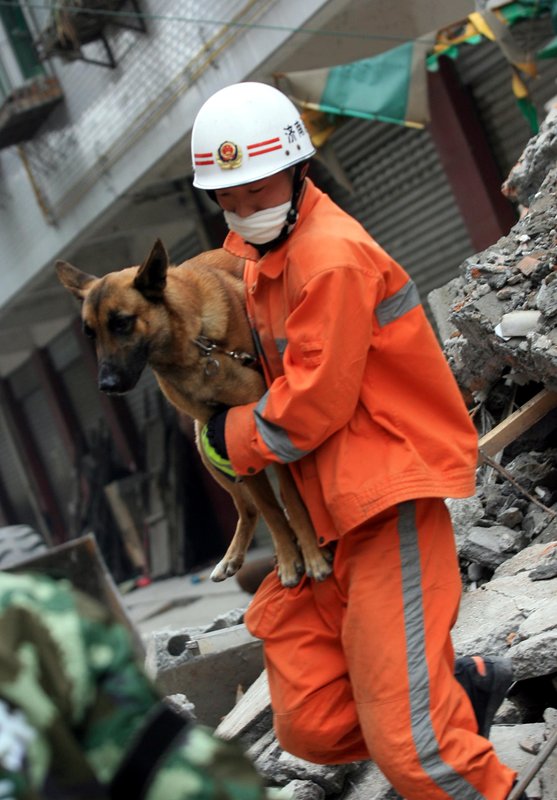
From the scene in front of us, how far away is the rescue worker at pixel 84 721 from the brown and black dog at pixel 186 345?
6.85ft

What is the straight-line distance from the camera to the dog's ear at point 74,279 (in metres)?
3.94

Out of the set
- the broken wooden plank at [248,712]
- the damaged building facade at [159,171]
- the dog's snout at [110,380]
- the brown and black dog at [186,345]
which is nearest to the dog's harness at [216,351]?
the brown and black dog at [186,345]

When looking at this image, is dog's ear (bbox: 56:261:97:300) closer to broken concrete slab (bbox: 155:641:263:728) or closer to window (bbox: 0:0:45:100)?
broken concrete slab (bbox: 155:641:263:728)

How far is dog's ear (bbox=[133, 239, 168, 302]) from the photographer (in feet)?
11.7

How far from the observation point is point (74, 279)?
4.00 metres

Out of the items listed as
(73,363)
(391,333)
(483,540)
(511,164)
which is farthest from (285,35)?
(73,363)

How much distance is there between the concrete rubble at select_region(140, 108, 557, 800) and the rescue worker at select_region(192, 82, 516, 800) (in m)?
0.59

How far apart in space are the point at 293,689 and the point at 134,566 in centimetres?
1395

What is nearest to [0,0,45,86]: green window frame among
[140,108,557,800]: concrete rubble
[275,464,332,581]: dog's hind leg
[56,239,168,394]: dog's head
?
[140,108,557,800]: concrete rubble

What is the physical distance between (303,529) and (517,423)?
5.95 feet

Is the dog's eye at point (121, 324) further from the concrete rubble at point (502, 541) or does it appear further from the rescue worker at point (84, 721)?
the rescue worker at point (84, 721)

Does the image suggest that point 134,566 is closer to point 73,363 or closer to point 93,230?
point 73,363

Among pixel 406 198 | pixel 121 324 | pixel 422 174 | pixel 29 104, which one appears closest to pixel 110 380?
pixel 121 324

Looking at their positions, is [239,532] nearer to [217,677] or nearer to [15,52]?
[217,677]
